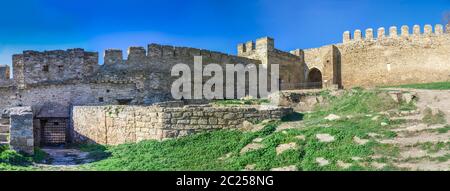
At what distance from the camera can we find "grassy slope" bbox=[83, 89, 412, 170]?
9.55m

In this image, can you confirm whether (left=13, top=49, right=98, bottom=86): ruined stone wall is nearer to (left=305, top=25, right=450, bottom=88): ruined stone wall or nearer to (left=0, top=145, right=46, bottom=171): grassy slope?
(left=0, top=145, right=46, bottom=171): grassy slope

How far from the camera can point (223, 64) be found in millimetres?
23953

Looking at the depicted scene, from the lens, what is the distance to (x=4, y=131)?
12.9 metres

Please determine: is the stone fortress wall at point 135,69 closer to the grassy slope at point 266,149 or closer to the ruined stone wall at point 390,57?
the ruined stone wall at point 390,57

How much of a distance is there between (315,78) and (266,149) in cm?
2189

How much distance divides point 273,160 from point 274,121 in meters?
3.19

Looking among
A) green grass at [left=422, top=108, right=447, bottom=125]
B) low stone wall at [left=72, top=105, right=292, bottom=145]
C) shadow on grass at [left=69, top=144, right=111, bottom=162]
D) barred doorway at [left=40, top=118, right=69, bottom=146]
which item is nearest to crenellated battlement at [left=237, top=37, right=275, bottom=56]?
barred doorway at [left=40, top=118, right=69, bottom=146]

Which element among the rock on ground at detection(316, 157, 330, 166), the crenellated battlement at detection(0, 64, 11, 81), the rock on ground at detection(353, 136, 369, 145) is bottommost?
the rock on ground at detection(316, 157, 330, 166)

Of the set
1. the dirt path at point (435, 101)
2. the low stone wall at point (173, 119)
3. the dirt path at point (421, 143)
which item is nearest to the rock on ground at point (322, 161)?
the dirt path at point (421, 143)

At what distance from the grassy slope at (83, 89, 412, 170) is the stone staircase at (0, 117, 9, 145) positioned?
2.71 metres
